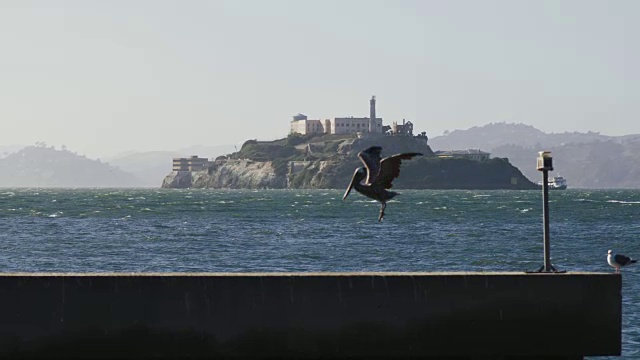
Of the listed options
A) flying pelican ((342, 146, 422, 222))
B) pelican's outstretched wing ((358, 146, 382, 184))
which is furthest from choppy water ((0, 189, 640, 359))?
pelican's outstretched wing ((358, 146, 382, 184))

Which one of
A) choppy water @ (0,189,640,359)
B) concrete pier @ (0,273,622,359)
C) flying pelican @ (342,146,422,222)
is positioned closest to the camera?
concrete pier @ (0,273,622,359)

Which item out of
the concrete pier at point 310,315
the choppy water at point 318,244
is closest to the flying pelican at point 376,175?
the concrete pier at point 310,315

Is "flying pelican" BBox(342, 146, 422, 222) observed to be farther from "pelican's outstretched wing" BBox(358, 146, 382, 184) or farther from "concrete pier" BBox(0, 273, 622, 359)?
"concrete pier" BBox(0, 273, 622, 359)

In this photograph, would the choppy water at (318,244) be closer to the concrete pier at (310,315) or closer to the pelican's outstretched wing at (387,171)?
the concrete pier at (310,315)

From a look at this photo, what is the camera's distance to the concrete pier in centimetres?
1703

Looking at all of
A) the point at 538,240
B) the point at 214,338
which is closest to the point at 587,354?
the point at 214,338

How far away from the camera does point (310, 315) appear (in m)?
17.3

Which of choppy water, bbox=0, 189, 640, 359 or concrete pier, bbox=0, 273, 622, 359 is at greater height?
concrete pier, bbox=0, 273, 622, 359

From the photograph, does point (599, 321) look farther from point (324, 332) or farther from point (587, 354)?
point (324, 332)

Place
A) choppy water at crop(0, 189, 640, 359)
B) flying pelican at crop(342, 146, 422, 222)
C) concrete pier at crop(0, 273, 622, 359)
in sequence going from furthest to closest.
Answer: choppy water at crop(0, 189, 640, 359)
flying pelican at crop(342, 146, 422, 222)
concrete pier at crop(0, 273, 622, 359)

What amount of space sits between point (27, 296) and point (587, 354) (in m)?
A: 8.07

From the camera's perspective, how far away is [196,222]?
104 m

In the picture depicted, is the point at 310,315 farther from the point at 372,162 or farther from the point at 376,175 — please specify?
the point at 372,162

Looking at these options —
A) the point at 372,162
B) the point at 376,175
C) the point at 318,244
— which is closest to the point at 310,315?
the point at 376,175
